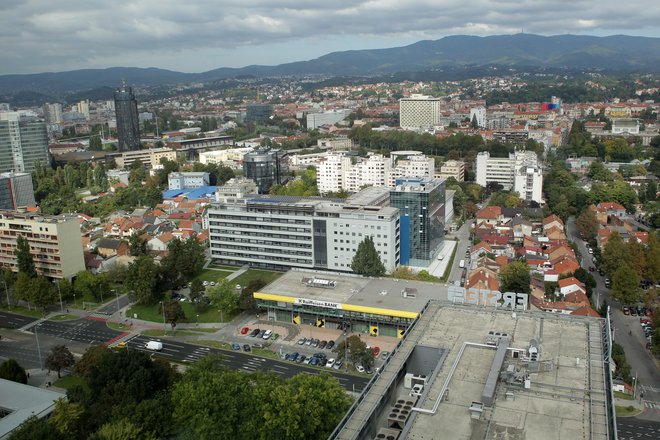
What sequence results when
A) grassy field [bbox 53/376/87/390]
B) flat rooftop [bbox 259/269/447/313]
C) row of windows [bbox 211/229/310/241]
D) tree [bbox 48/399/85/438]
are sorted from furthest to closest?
row of windows [bbox 211/229/310/241] < flat rooftop [bbox 259/269/447/313] < grassy field [bbox 53/376/87/390] < tree [bbox 48/399/85/438]

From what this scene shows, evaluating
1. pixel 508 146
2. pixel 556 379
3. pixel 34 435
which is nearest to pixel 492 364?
pixel 556 379

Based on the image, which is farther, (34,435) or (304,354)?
(304,354)

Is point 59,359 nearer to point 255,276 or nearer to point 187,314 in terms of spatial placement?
point 187,314

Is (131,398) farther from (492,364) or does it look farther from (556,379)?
(556,379)

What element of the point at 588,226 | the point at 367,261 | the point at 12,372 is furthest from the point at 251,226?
the point at 588,226

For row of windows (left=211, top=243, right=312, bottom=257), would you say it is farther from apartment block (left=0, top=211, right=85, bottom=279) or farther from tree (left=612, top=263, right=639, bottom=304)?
tree (left=612, top=263, right=639, bottom=304)

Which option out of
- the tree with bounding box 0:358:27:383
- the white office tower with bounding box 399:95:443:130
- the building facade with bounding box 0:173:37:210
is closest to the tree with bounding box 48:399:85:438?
the tree with bounding box 0:358:27:383
